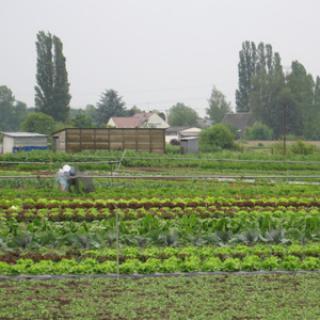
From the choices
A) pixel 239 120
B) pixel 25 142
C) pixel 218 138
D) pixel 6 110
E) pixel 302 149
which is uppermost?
pixel 6 110

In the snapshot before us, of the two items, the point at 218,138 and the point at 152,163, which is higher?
the point at 218,138

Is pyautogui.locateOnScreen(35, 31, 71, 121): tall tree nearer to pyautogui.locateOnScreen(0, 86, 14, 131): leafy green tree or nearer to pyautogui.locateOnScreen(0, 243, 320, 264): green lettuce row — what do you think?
pyautogui.locateOnScreen(0, 86, 14, 131): leafy green tree

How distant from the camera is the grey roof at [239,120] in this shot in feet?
290

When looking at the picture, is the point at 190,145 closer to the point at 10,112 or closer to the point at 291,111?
the point at 291,111

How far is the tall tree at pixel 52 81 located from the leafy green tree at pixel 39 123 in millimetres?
4664

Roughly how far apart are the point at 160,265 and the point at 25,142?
4211 centimetres

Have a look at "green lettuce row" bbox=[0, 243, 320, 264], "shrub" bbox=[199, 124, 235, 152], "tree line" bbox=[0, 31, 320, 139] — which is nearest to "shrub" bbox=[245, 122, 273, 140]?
"tree line" bbox=[0, 31, 320, 139]

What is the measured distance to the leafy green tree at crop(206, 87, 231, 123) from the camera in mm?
106125

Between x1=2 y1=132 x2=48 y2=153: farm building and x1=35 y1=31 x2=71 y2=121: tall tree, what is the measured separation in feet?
52.6

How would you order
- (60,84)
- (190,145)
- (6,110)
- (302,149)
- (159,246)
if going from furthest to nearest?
(6,110)
(60,84)
(190,145)
(302,149)
(159,246)

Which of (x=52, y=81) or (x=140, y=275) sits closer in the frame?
(x=140, y=275)

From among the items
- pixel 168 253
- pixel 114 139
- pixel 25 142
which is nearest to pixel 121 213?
pixel 168 253

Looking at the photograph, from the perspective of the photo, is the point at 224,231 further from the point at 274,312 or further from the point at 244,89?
the point at 244,89

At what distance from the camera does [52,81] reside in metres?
68.0
